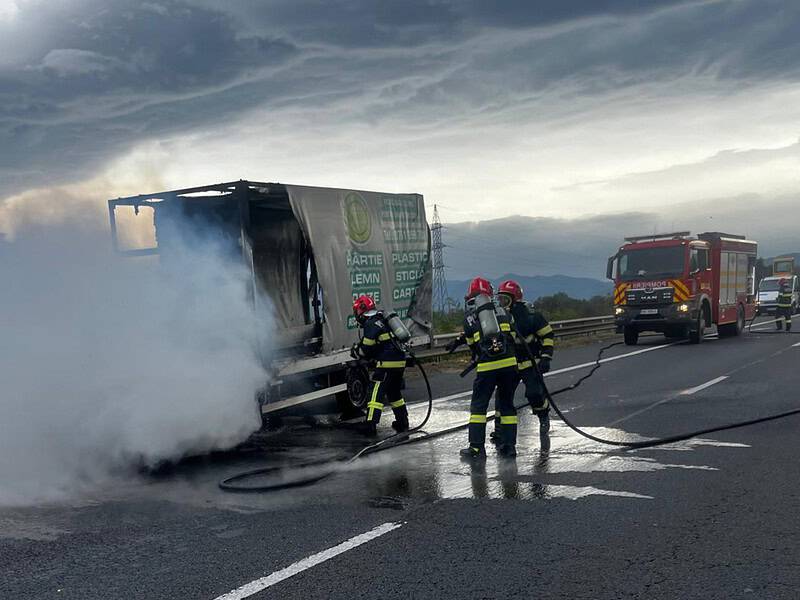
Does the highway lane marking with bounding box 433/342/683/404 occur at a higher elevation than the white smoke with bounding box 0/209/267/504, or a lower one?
lower

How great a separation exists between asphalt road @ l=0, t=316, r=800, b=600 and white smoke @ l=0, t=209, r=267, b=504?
0.41 m

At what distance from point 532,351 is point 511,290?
0.76m

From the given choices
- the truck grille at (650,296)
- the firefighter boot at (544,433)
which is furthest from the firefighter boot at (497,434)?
the truck grille at (650,296)

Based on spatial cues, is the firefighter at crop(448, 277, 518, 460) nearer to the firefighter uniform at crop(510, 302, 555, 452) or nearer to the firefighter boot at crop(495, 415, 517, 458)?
the firefighter boot at crop(495, 415, 517, 458)

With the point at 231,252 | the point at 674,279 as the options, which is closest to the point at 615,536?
the point at 231,252

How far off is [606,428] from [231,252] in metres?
4.82

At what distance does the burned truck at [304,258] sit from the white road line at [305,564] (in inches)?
147

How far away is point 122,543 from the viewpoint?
538 cm

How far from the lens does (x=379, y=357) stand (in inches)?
382

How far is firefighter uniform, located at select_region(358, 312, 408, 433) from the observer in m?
9.54

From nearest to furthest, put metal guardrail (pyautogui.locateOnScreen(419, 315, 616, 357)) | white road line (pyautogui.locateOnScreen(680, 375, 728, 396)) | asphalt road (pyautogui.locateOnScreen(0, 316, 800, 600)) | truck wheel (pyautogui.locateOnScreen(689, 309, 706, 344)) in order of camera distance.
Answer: asphalt road (pyautogui.locateOnScreen(0, 316, 800, 600))
white road line (pyautogui.locateOnScreen(680, 375, 728, 396))
truck wheel (pyautogui.locateOnScreen(689, 309, 706, 344))
metal guardrail (pyautogui.locateOnScreen(419, 315, 616, 357))

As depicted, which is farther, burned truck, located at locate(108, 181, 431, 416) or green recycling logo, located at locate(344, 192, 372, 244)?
green recycling logo, located at locate(344, 192, 372, 244)

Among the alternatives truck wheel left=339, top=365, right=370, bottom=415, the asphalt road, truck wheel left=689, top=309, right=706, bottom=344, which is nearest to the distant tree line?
truck wheel left=689, top=309, right=706, bottom=344

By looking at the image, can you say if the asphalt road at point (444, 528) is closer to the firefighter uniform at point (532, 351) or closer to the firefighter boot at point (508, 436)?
the firefighter boot at point (508, 436)
